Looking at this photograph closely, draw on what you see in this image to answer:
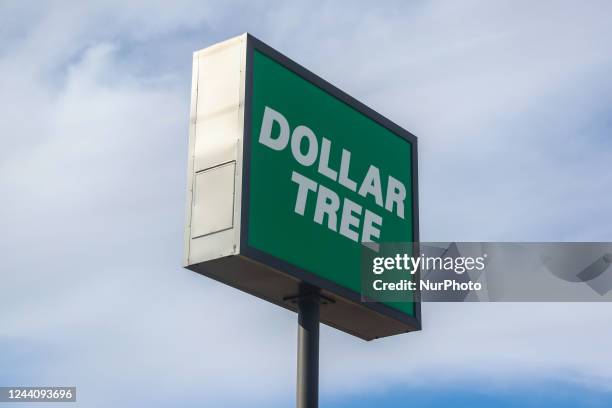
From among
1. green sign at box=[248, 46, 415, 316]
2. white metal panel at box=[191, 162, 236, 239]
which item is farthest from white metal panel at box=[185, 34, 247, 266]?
green sign at box=[248, 46, 415, 316]

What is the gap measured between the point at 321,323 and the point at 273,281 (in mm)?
1392

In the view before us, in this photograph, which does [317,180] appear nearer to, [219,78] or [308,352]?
[219,78]

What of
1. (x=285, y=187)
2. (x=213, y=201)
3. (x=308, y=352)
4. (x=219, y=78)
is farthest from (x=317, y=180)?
(x=308, y=352)

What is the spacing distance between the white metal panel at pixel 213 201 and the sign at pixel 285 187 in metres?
0.01

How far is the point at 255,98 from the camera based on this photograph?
14656 mm

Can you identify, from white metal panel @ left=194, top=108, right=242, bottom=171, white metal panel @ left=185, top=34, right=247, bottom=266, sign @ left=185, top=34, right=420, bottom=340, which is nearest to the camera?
white metal panel @ left=185, top=34, right=247, bottom=266

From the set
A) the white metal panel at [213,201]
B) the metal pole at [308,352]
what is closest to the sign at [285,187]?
the white metal panel at [213,201]

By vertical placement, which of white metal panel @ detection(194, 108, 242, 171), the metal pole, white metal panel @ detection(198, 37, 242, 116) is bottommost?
the metal pole

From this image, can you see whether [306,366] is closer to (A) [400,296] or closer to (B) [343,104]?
(A) [400,296]

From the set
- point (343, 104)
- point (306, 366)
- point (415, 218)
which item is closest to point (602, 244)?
point (415, 218)

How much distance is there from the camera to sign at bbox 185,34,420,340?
46.6 feet

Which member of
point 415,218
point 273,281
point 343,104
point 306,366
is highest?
point 343,104

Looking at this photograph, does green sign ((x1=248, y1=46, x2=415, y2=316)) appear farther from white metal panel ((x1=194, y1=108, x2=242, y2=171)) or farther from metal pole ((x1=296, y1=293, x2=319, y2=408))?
metal pole ((x1=296, y1=293, x2=319, y2=408))

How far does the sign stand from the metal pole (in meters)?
0.21
